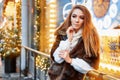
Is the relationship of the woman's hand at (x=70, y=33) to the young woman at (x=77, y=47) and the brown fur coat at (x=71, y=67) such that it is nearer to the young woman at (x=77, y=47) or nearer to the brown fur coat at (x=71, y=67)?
the young woman at (x=77, y=47)

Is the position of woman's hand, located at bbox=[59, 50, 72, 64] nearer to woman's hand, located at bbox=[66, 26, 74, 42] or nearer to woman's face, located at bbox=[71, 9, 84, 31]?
woman's hand, located at bbox=[66, 26, 74, 42]

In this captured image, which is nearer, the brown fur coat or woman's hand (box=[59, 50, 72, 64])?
the brown fur coat

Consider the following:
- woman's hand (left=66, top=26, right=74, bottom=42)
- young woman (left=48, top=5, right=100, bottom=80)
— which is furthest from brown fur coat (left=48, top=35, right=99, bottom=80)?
woman's hand (left=66, top=26, right=74, bottom=42)

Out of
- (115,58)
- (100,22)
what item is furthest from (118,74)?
(100,22)

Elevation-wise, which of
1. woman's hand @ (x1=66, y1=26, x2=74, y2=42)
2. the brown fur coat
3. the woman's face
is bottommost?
the brown fur coat

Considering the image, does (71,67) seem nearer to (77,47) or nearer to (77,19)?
(77,47)

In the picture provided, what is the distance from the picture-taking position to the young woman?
3199 millimetres

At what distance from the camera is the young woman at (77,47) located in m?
3.20

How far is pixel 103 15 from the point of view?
3.18 meters

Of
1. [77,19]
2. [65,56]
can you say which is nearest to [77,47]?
[65,56]

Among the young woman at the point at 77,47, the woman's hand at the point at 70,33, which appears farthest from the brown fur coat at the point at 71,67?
the woman's hand at the point at 70,33

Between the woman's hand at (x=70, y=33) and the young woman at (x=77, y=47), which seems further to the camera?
the woman's hand at (x=70, y=33)

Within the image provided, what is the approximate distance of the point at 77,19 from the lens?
331 centimetres

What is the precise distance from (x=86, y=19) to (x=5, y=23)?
8882mm
